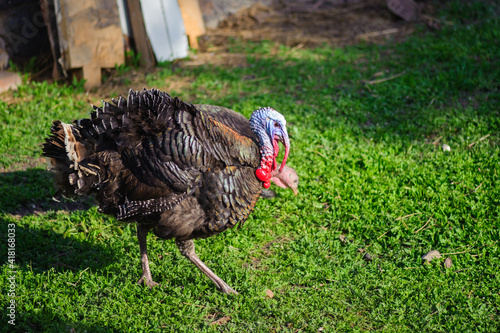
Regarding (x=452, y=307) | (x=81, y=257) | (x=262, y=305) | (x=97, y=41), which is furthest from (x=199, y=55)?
(x=452, y=307)

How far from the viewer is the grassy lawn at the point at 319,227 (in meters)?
3.60

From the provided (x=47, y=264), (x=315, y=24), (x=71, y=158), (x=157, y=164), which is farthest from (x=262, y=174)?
(x=315, y=24)

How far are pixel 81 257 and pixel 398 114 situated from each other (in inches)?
162

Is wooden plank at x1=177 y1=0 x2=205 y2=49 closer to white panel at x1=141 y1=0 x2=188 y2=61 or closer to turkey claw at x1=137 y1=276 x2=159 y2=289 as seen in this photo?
white panel at x1=141 y1=0 x2=188 y2=61

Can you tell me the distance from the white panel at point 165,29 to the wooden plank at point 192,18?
0.86 ft

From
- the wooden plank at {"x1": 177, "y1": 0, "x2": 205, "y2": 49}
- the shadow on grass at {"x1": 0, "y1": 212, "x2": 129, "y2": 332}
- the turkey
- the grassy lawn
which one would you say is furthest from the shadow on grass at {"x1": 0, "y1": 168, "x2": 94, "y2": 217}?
the wooden plank at {"x1": 177, "y1": 0, "x2": 205, "y2": 49}

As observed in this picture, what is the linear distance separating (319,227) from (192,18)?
4.37 m

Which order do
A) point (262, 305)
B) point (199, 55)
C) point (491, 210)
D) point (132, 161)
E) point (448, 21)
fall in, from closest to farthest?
point (132, 161), point (262, 305), point (491, 210), point (199, 55), point (448, 21)

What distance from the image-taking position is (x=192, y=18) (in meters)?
7.28

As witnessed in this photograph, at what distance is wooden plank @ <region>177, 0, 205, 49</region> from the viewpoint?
23.5ft

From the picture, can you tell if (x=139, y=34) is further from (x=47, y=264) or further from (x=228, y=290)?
(x=228, y=290)

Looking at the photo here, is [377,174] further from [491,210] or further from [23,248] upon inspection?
[23,248]

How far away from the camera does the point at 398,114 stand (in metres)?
5.87

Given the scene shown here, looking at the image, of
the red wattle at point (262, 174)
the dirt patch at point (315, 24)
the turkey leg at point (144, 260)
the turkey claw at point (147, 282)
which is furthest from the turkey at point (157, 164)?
the dirt patch at point (315, 24)
